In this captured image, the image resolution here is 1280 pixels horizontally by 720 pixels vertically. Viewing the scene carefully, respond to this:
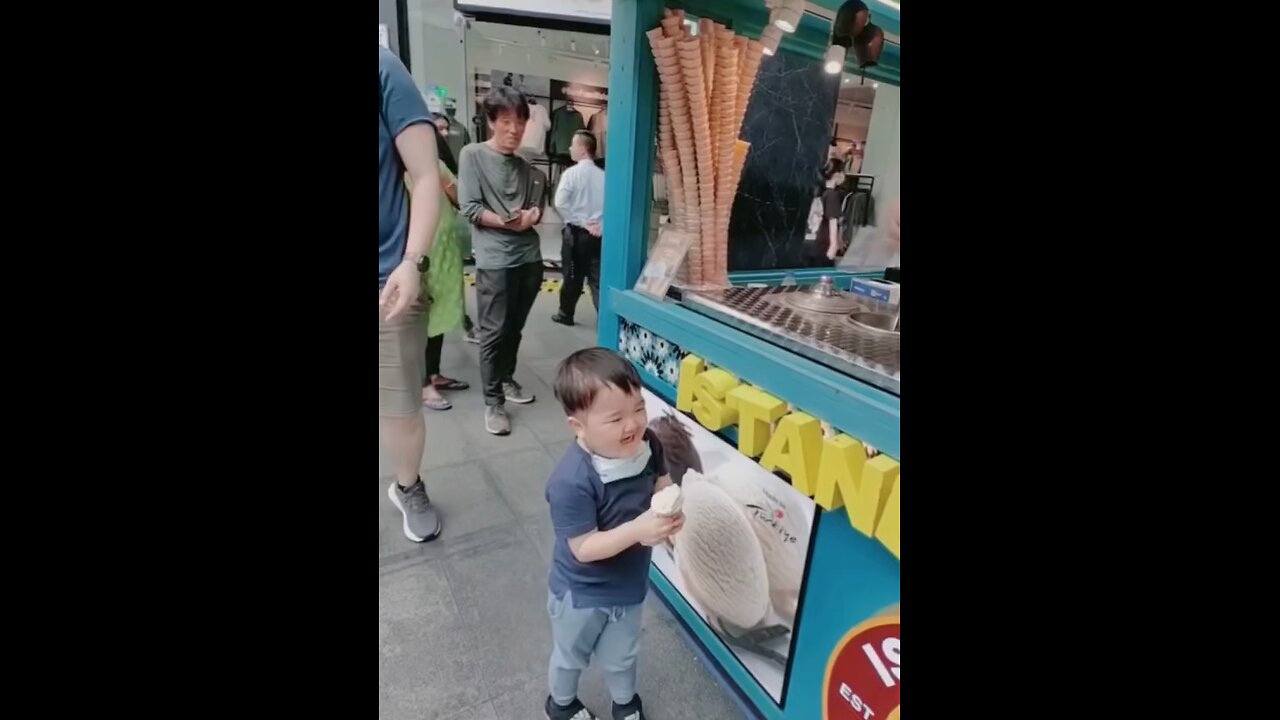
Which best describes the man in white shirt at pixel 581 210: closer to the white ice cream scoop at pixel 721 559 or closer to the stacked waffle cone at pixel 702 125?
the stacked waffle cone at pixel 702 125

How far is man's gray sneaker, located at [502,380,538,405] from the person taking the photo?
3602 mm

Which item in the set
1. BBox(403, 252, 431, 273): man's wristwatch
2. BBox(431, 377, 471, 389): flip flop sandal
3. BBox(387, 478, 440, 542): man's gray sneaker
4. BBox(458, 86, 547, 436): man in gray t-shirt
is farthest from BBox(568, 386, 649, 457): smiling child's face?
BBox(431, 377, 471, 389): flip flop sandal

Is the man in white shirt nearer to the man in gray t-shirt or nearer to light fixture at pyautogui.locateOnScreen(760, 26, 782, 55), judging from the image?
the man in gray t-shirt

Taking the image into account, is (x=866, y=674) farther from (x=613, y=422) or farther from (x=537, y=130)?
(x=537, y=130)

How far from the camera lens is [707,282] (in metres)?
1.85

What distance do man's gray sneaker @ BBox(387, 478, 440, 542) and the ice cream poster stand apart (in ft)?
3.25

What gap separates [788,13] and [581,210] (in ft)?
10.6

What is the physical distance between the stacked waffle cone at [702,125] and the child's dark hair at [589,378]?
0.66m

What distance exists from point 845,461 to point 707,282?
87cm

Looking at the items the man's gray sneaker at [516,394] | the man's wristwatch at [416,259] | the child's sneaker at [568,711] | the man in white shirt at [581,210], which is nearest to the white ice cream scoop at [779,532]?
the child's sneaker at [568,711]
